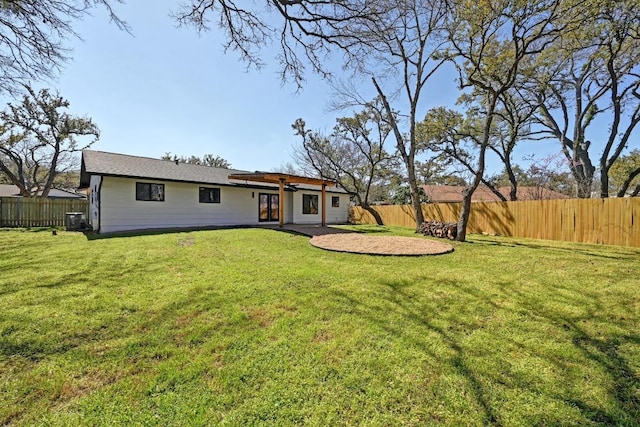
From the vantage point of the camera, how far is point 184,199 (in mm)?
12938

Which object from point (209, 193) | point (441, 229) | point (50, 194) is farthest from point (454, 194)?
point (50, 194)

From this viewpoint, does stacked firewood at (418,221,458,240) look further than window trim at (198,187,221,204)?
No

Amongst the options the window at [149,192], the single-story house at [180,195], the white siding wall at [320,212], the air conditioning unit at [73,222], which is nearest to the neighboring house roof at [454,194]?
the white siding wall at [320,212]

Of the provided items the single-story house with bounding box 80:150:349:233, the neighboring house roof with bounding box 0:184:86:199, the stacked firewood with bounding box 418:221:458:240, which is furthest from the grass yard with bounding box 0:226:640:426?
the neighboring house roof with bounding box 0:184:86:199

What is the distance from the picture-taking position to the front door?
1555cm

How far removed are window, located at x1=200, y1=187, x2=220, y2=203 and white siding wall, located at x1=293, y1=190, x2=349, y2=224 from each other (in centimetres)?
447

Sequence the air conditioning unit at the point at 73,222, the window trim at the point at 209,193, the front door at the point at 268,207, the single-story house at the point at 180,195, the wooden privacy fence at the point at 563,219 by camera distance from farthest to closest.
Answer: the front door at the point at 268,207 → the window trim at the point at 209,193 → the air conditioning unit at the point at 73,222 → the single-story house at the point at 180,195 → the wooden privacy fence at the point at 563,219

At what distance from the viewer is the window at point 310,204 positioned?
674 inches

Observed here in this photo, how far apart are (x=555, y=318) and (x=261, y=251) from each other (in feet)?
18.5

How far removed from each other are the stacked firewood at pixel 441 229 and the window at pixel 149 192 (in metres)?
11.3

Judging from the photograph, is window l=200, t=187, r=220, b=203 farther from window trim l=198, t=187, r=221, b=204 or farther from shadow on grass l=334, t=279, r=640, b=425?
shadow on grass l=334, t=279, r=640, b=425

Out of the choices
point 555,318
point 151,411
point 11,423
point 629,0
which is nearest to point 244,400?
point 151,411

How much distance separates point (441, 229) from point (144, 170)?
1258cm

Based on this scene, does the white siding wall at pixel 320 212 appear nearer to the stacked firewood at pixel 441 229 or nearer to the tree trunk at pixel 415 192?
the tree trunk at pixel 415 192
